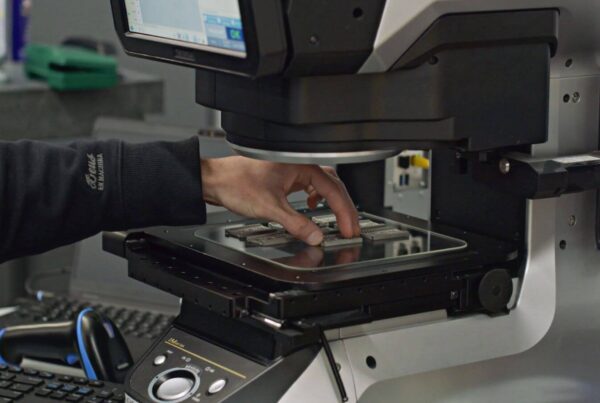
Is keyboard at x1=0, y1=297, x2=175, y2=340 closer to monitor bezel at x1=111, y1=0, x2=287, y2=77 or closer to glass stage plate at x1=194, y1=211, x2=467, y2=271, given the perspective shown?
glass stage plate at x1=194, y1=211, x2=467, y2=271

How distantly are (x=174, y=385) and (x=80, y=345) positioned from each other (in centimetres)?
31

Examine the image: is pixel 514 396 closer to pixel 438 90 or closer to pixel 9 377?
pixel 438 90

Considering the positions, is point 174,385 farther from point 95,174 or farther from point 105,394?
point 95,174

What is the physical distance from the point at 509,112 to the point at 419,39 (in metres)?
0.12

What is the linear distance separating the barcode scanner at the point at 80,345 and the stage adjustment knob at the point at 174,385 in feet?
0.86

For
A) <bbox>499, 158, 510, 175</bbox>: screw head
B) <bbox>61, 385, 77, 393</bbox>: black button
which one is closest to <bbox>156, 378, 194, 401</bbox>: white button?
<bbox>61, 385, 77, 393</bbox>: black button

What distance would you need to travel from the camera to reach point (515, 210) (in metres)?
1.14

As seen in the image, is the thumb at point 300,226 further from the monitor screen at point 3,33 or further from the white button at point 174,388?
the monitor screen at point 3,33

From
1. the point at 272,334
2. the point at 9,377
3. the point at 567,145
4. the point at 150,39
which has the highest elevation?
the point at 150,39

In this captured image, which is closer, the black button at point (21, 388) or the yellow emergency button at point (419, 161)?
the black button at point (21, 388)

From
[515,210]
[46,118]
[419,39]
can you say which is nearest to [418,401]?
[515,210]

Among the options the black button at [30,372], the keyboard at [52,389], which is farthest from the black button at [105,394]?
the black button at [30,372]

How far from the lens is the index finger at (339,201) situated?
114 centimetres

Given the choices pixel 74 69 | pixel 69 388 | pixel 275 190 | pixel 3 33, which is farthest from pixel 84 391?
pixel 3 33
